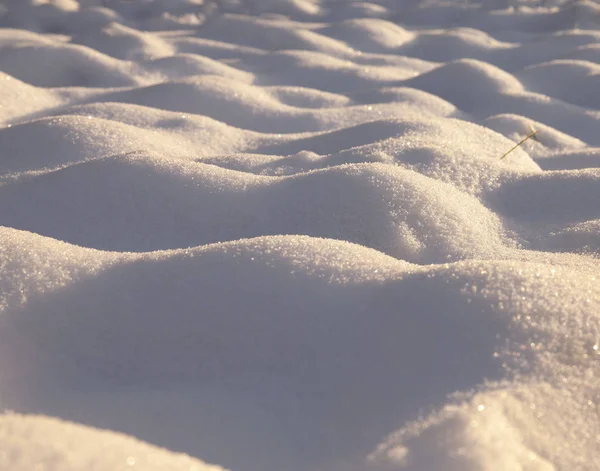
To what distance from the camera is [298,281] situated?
82cm

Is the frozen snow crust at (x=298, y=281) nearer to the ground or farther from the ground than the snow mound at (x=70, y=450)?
nearer to the ground

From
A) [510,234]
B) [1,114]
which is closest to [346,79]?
[1,114]

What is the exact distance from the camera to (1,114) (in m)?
1.97

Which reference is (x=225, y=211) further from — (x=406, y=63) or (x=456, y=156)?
(x=406, y=63)

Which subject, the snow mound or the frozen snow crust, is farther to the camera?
the frozen snow crust

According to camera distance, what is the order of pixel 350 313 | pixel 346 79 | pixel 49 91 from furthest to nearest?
pixel 346 79
pixel 49 91
pixel 350 313

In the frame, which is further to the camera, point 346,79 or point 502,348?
point 346,79

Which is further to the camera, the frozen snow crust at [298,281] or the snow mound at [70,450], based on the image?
the frozen snow crust at [298,281]

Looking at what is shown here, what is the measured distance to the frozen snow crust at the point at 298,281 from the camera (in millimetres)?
631

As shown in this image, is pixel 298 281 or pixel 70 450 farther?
pixel 298 281

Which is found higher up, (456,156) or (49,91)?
(456,156)

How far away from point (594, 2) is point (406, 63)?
1.52 m

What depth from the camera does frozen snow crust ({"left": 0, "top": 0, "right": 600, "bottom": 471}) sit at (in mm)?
631

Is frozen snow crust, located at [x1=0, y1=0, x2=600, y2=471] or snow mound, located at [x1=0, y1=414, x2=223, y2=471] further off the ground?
snow mound, located at [x1=0, y1=414, x2=223, y2=471]
